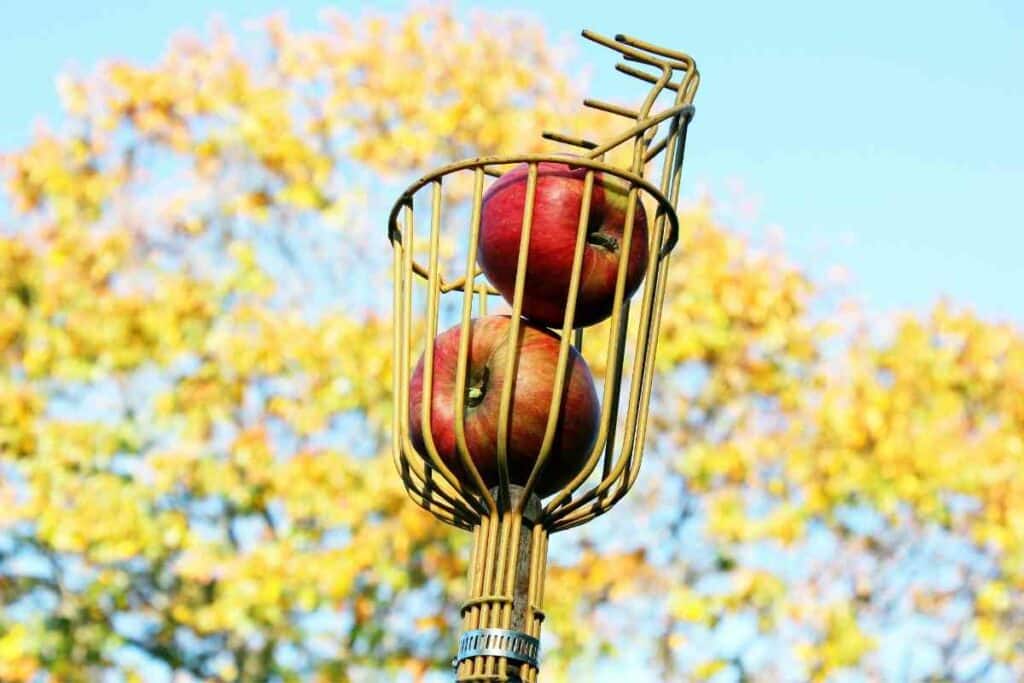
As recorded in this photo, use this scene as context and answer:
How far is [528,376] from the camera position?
156cm

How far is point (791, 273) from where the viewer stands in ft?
28.6

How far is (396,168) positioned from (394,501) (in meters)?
2.29

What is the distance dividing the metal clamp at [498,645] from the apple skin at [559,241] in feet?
1.37

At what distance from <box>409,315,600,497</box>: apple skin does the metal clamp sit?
0.62 feet

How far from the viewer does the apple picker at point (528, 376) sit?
1509 millimetres

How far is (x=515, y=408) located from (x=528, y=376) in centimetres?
4

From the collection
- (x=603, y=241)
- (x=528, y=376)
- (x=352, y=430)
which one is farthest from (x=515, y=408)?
(x=352, y=430)

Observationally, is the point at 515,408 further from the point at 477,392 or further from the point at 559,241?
the point at 559,241

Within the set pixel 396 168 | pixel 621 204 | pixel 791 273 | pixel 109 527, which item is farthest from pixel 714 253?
pixel 621 204

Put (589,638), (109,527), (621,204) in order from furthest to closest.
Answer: (589,638) < (109,527) < (621,204)

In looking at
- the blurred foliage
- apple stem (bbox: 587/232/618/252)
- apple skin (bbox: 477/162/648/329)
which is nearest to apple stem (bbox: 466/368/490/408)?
apple skin (bbox: 477/162/648/329)

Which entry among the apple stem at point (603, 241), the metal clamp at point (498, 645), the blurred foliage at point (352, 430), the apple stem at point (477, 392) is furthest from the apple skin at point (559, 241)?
the blurred foliage at point (352, 430)

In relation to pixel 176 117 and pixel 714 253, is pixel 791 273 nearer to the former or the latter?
pixel 714 253

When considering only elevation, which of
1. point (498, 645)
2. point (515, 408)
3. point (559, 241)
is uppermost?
point (559, 241)
